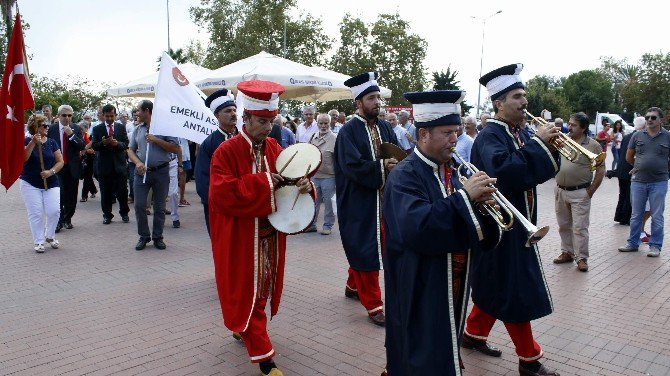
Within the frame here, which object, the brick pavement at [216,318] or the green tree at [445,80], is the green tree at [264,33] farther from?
the brick pavement at [216,318]

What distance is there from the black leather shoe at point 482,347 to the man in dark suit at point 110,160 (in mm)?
7716

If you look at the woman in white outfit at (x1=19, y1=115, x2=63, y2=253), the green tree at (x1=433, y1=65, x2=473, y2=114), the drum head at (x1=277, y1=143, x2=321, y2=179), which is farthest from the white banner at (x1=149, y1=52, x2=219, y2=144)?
the green tree at (x1=433, y1=65, x2=473, y2=114)

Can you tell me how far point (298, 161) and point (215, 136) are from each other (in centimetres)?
172

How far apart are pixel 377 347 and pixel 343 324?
24.9 inches

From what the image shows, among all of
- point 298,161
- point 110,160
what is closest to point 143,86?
point 110,160

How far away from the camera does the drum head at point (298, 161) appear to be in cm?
430

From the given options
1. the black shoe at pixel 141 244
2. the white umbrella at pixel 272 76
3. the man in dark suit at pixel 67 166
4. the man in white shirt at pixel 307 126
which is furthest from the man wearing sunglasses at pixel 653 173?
the man in dark suit at pixel 67 166

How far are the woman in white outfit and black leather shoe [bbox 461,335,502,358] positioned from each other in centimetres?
658

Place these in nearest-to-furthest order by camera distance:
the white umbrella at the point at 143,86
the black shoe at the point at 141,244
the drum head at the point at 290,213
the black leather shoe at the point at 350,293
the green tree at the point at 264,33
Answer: the drum head at the point at 290,213
the black leather shoe at the point at 350,293
the black shoe at the point at 141,244
the white umbrella at the point at 143,86
the green tree at the point at 264,33

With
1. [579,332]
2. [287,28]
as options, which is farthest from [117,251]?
[287,28]

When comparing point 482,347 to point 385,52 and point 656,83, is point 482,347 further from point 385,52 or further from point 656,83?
point 656,83

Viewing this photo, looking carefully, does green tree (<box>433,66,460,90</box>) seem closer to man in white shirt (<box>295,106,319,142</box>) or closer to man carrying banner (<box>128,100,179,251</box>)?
man in white shirt (<box>295,106,319,142</box>)

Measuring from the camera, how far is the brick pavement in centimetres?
453

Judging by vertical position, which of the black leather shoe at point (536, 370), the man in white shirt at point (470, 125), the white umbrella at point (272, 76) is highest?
the white umbrella at point (272, 76)
